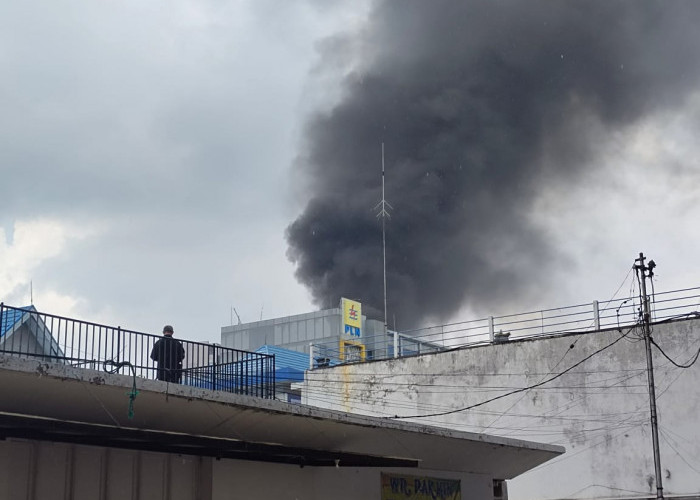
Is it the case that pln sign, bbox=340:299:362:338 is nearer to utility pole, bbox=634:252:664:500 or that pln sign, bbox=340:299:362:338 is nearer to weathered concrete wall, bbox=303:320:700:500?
weathered concrete wall, bbox=303:320:700:500

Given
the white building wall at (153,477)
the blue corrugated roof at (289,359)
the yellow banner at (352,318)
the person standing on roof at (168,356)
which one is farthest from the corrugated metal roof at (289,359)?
the person standing on roof at (168,356)

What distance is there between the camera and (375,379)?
34938 mm

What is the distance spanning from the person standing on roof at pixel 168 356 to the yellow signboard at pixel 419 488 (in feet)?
19.4

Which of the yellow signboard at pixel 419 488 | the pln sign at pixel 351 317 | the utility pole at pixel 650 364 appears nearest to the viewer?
the yellow signboard at pixel 419 488

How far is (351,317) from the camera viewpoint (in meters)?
52.9

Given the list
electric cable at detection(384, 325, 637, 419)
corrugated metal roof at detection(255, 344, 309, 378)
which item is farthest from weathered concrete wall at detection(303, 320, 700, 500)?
corrugated metal roof at detection(255, 344, 309, 378)

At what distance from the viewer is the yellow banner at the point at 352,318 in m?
52.2

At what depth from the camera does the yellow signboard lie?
64.7 feet

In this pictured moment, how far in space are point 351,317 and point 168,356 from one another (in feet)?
123

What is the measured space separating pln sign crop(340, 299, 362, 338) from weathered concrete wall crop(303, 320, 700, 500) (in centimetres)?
1791

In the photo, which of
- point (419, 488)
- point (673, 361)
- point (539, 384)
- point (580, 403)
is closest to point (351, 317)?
point (539, 384)

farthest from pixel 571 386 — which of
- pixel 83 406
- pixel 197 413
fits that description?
pixel 83 406

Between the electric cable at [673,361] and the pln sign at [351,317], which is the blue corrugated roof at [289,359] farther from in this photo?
the electric cable at [673,361]

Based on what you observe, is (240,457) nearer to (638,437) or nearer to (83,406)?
(83,406)
